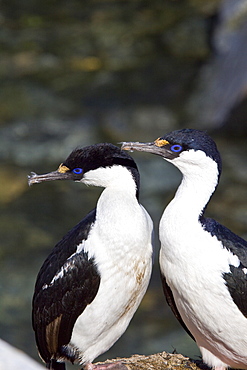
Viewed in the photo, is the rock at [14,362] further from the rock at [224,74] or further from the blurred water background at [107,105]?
the rock at [224,74]

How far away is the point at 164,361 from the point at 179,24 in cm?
1398

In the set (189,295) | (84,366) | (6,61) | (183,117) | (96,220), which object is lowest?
(84,366)

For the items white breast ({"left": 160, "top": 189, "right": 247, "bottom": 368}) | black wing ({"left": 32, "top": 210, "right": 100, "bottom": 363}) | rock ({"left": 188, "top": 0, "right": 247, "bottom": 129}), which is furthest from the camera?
rock ({"left": 188, "top": 0, "right": 247, "bottom": 129})

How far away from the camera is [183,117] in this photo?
1648cm

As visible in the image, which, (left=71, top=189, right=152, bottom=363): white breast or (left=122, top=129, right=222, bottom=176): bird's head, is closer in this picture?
(left=122, top=129, right=222, bottom=176): bird's head

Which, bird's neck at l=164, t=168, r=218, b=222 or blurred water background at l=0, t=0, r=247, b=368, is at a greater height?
blurred water background at l=0, t=0, r=247, b=368

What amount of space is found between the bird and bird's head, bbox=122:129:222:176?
0.95ft

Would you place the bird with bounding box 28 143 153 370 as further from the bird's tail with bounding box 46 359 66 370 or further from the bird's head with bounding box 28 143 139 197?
the bird's tail with bounding box 46 359 66 370

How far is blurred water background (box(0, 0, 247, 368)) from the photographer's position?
13.4 metres

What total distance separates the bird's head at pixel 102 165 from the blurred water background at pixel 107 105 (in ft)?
21.5

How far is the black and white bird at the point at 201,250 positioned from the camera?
4973 millimetres

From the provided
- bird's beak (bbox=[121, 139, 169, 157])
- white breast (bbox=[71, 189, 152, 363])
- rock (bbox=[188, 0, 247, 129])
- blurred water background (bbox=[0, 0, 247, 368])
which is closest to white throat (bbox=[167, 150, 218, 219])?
bird's beak (bbox=[121, 139, 169, 157])

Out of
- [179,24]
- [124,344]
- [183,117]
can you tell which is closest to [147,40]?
[179,24]

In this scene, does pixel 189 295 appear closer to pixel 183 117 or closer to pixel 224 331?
pixel 224 331
